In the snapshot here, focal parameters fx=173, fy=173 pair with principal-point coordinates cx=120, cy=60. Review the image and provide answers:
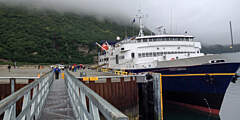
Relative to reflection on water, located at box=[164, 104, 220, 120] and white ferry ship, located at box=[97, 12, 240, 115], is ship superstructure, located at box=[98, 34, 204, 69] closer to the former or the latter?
white ferry ship, located at box=[97, 12, 240, 115]

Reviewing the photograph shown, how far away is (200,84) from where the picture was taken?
12.5m

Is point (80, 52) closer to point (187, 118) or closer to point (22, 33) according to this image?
point (22, 33)

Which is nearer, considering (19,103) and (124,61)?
(19,103)

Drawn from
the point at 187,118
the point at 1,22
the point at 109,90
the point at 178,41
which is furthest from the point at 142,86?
the point at 1,22

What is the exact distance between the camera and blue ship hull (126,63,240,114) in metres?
11.8

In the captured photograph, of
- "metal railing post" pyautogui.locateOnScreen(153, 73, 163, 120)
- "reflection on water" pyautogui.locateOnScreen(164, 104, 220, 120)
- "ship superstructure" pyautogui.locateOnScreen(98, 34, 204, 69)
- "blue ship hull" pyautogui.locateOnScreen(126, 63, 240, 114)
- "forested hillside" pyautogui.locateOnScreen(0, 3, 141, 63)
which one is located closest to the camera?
"metal railing post" pyautogui.locateOnScreen(153, 73, 163, 120)

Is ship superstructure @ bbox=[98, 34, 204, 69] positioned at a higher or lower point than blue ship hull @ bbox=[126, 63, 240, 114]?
higher

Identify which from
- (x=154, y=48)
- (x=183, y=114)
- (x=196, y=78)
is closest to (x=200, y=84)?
(x=196, y=78)

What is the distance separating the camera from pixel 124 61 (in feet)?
70.3

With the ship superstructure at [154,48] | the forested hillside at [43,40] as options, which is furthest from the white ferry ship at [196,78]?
the forested hillside at [43,40]

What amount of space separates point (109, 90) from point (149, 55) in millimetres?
10576

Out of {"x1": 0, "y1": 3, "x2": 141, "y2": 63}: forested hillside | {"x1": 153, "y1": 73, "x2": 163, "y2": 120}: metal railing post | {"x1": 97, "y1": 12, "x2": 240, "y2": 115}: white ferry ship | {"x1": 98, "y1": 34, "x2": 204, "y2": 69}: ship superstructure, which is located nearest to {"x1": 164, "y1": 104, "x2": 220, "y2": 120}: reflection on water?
{"x1": 97, "y1": 12, "x2": 240, "y2": 115}: white ferry ship

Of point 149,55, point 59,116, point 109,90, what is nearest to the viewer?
point 59,116

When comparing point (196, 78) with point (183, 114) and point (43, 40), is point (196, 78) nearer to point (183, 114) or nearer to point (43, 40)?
point (183, 114)
